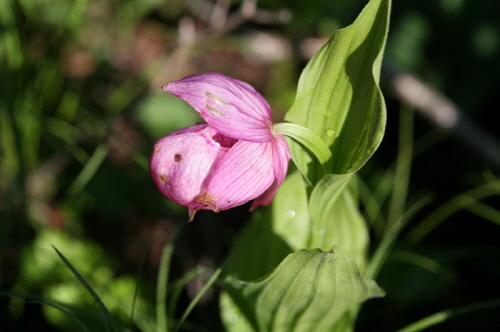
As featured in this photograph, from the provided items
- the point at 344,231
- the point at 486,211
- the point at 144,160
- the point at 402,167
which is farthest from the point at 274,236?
the point at 486,211

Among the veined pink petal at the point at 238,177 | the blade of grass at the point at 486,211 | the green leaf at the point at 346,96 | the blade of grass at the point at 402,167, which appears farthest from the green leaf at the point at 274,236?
the blade of grass at the point at 486,211

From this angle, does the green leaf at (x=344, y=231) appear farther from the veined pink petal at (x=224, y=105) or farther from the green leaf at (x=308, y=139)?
the veined pink petal at (x=224, y=105)

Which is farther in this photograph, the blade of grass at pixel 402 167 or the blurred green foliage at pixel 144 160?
the blade of grass at pixel 402 167

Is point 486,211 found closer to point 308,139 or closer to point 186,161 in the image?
point 308,139

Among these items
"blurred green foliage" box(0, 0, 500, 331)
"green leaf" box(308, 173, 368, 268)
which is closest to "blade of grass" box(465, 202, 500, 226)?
"blurred green foliage" box(0, 0, 500, 331)

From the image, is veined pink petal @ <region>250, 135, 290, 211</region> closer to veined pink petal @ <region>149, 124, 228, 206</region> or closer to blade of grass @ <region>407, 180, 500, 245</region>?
veined pink petal @ <region>149, 124, 228, 206</region>

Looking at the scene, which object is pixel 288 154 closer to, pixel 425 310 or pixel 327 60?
pixel 327 60
